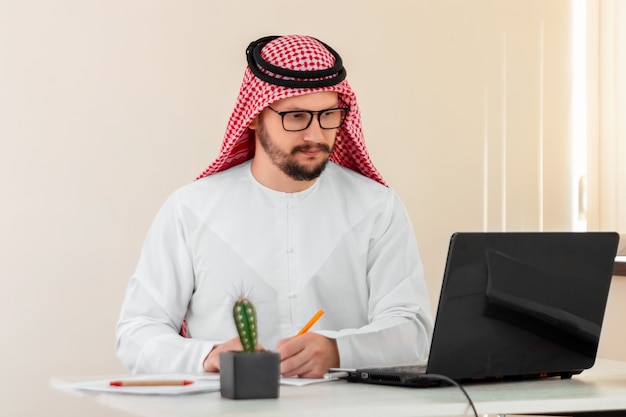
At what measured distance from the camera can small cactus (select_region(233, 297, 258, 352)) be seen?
1.74m

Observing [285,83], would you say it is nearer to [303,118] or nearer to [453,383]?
[303,118]

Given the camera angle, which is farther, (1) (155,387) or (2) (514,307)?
(2) (514,307)

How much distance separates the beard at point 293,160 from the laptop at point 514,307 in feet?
2.64

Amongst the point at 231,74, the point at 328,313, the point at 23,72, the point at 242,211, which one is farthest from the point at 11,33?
the point at 328,313

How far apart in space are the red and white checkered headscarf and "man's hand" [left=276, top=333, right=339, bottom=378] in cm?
81

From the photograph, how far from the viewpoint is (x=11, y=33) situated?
11.7 ft

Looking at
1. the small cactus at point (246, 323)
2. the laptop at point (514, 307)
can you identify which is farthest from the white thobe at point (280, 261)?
the small cactus at point (246, 323)

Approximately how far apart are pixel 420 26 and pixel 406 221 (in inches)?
70.4

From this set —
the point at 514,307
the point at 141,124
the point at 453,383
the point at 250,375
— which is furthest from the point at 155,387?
the point at 141,124

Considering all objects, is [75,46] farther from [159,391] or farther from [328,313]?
[159,391]

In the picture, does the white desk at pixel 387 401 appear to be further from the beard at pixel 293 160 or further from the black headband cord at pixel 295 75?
the black headband cord at pixel 295 75

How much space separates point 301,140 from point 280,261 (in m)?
0.37

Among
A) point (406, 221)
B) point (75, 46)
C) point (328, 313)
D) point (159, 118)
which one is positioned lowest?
point (328, 313)

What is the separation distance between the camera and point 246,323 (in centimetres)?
175
